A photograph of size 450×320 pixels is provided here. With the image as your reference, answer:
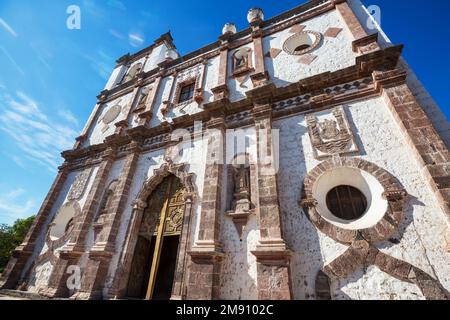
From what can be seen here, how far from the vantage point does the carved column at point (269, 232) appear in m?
4.11

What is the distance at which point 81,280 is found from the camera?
661 centimetres

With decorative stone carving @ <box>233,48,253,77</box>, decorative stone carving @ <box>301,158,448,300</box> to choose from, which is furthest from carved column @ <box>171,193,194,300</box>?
decorative stone carving @ <box>233,48,253,77</box>

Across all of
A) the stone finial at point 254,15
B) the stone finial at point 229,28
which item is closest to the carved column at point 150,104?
the stone finial at point 229,28

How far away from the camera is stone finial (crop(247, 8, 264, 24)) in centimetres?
988

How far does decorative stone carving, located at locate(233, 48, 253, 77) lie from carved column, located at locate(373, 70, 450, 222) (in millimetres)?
4508

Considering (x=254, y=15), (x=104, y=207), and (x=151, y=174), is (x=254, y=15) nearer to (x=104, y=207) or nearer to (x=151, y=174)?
(x=151, y=174)

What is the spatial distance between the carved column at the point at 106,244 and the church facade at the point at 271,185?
47mm

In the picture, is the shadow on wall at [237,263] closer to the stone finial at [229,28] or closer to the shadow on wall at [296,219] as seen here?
the shadow on wall at [296,219]

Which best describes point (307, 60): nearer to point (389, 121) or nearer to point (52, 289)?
point (389, 121)

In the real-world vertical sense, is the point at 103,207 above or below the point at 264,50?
below

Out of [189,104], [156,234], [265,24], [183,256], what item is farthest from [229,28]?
[183,256]
